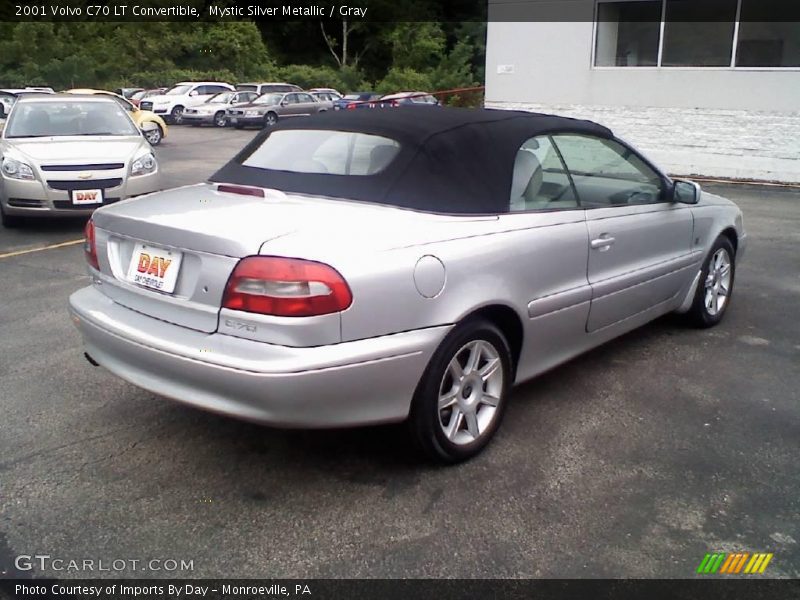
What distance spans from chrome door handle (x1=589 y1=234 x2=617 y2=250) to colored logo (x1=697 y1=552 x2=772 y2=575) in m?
1.72

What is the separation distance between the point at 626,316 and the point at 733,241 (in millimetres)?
1709

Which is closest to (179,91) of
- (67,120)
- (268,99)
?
(268,99)

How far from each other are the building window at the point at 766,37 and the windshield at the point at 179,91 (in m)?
23.3

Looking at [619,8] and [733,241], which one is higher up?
[619,8]

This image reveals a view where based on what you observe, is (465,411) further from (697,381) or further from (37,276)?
(37,276)

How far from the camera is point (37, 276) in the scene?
22.5 feet

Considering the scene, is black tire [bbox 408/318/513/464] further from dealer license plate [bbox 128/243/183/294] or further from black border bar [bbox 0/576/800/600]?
dealer license plate [bbox 128/243/183/294]

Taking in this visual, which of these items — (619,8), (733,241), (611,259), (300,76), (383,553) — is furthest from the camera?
(300,76)

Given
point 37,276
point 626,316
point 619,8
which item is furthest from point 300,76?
point 626,316

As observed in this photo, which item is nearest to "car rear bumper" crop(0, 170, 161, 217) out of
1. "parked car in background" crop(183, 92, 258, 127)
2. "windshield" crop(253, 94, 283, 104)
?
"windshield" crop(253, 94, 283, 104)

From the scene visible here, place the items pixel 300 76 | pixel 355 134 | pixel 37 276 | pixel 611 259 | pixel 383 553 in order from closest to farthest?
pixel 383 553 → pixel 355 134 → pixel 611 259 → pixel 37 276 → pixel 300 76

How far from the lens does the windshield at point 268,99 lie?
28.8 meters

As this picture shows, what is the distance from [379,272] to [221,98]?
29.1 metres

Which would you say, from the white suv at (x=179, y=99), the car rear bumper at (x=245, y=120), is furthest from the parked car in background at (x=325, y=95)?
the white suv at (x=179, y=99)
